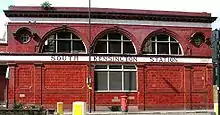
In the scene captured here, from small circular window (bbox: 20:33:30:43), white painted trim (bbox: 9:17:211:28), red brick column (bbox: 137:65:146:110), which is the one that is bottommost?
red brick column (bbox: 137:65:146:110)

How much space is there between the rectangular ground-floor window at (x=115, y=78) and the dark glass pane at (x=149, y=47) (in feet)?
6.13

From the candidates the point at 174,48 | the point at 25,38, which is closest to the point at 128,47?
the point at 174,48

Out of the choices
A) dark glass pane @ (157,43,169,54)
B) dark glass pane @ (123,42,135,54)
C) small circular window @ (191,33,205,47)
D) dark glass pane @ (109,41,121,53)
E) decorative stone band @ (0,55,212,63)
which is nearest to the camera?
decorative stone band @ (0,55,212,63)

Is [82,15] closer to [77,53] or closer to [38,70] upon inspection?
[77,53]

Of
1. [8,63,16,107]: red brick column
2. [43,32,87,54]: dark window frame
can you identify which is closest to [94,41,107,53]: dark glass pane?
[43,32,87,54]: dark window frame

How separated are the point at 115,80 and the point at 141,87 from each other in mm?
2371

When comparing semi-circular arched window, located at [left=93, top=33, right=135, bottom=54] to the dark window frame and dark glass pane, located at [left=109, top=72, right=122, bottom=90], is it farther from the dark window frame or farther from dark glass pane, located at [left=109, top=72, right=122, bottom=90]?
dark glass pane, located at [left=109, top=72, right=122, bottom=90]

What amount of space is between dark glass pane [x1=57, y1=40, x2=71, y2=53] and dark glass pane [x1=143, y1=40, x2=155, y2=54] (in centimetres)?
680

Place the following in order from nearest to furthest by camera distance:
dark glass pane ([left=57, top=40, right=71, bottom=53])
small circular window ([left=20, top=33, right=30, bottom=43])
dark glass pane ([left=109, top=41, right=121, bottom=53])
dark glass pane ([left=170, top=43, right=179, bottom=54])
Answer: small circular window ([left=20, top=33, right=30, bottom=43]), dark glass pane ([left=57, top=40, right=71, bottom=53]), dark glass pane ([left=109, top=41, right=121, bottom=53]), dark glass pane ([left=170, top=43, right=179, bottom=54])

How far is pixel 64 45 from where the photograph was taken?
136 feet

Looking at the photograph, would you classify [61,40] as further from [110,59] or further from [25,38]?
[110,59]

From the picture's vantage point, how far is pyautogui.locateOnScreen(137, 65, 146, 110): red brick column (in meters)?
41.6

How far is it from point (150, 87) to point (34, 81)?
10164 millimetres

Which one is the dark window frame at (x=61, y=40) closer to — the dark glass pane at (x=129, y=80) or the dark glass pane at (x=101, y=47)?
the dark glass pane at (x=101, y=47)
